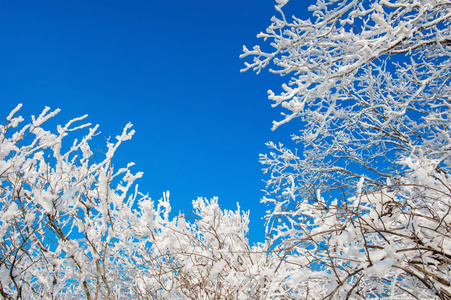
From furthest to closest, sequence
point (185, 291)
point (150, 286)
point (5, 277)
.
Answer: point (150, 286)
point (185, 291)
point (5, 277)

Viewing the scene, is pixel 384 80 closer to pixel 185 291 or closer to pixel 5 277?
pixel 185 291

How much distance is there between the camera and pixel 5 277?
2268 mm

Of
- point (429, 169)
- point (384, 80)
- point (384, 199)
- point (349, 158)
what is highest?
point (384, 80)

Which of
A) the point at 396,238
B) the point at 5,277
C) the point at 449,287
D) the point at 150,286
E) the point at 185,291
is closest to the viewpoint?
the point at 449,287

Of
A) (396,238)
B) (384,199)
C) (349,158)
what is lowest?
(396,238)

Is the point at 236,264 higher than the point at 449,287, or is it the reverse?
the point at 236,264

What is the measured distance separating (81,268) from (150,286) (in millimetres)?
1945

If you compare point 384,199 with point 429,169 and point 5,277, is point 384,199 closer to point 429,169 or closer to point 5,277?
point 429,169

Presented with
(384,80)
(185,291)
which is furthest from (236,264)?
(384,80)

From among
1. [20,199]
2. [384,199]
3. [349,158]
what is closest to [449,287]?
[384,199]

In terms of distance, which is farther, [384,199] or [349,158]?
[349,158]

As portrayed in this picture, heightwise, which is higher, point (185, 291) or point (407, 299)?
point (185, 291)

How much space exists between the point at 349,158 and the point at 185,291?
501cm

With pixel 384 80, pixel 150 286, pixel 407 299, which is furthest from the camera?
pixel 384 80
